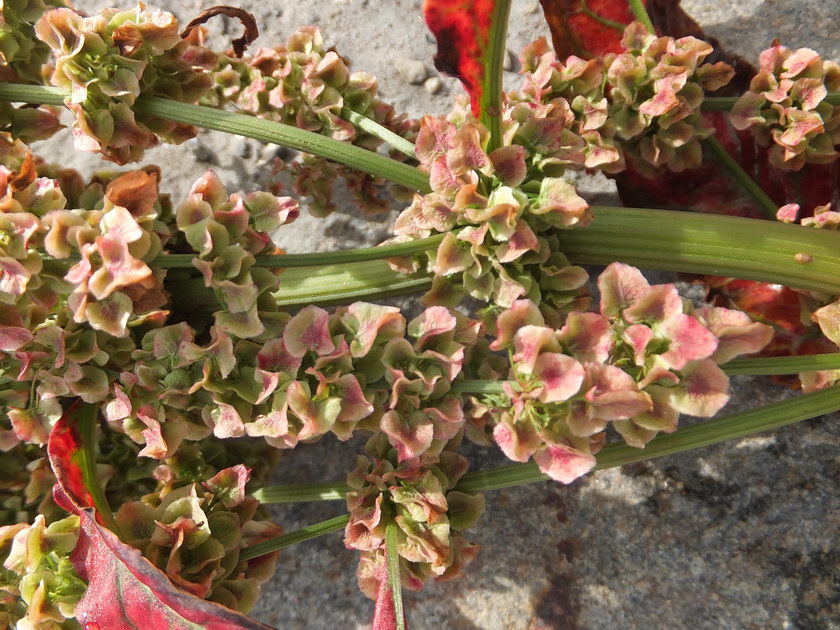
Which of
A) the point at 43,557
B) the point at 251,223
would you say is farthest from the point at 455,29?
the point at 43,557

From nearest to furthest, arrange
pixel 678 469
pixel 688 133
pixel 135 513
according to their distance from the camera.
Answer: pixel 135 513
pixel 688 133
pixel 678 469

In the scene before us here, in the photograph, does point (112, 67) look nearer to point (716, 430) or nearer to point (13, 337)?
point (13, 337)

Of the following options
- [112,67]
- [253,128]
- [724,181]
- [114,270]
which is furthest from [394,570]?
[724,181]

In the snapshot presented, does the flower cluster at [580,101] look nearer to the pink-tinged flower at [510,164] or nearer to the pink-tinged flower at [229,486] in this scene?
the pink-tinged flower at [510,164]

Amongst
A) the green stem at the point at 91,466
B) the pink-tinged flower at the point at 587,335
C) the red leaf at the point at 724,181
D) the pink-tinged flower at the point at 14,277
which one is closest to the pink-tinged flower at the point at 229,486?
the green stem at the point at 91,466

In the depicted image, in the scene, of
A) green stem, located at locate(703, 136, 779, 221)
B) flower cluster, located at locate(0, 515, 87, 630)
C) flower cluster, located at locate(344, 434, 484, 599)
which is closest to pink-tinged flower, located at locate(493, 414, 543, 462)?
flower cluster, located at locate(344, 434, 484, 599)

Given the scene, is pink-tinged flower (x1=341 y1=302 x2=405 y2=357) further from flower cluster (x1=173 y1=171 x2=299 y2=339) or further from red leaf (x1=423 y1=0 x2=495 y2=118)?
red leaf (x1=423 y1=0 x2=495 y2=118)

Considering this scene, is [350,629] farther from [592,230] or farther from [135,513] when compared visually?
[592,230]
